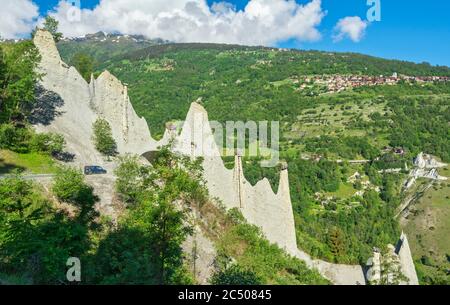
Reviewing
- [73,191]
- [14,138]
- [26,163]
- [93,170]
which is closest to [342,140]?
[93,170]

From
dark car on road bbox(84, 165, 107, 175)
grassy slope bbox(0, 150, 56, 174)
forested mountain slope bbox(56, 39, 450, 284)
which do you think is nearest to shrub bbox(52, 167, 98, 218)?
dark car on road bbox(84, 165, 107, 175)

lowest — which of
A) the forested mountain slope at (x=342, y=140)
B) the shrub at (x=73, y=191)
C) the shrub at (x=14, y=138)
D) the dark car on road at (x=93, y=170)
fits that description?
the shrub at (x=73, y=191)

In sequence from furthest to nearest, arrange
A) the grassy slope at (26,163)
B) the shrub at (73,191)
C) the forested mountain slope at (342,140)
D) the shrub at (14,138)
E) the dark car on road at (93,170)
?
1. the forested mountain slope at (342,140)
2. the shrub at (14,138)
3. the dark car on road at (93,170)
4. the grassy slope at (26,163)
5. the shrub at (73,191)

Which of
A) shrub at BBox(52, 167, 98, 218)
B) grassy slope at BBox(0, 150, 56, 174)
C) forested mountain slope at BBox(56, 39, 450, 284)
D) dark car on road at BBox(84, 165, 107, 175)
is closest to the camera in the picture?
shrub at BBox(52, 167, 98, 218)

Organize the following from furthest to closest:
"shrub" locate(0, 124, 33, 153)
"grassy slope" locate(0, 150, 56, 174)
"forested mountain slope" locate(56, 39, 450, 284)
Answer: "forested mountain slope" locate(56, 39, 450, 284) → "shrub" locate(0, 124, 33, 153) → "grassy slope" locate(0, 150, 56, 174)

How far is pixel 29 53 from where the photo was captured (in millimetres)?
33938

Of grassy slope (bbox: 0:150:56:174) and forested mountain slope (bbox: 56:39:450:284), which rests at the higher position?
forested mountain slope (bbox: 56:39:450:284)

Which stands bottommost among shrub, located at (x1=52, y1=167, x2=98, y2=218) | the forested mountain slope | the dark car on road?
shrub, located at (x1=52, y1=167, x2=98, y2=218)

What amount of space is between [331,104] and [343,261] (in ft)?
483

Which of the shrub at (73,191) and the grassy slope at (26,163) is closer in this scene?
the shrub at (73,191)

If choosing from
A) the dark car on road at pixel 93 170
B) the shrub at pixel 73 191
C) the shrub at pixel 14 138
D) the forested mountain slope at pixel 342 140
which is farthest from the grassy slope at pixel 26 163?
the forested mountain slope at pixel 342 140

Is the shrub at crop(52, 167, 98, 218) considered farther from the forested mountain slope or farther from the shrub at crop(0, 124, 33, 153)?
the forested mountain slope

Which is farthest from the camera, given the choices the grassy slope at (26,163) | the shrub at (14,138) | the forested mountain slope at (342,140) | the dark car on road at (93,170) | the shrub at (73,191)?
the forested mountain slope at (342,140)

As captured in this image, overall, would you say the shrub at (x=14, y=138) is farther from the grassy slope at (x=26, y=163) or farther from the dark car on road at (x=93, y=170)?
the dark car on road at (x=93, y=170)
